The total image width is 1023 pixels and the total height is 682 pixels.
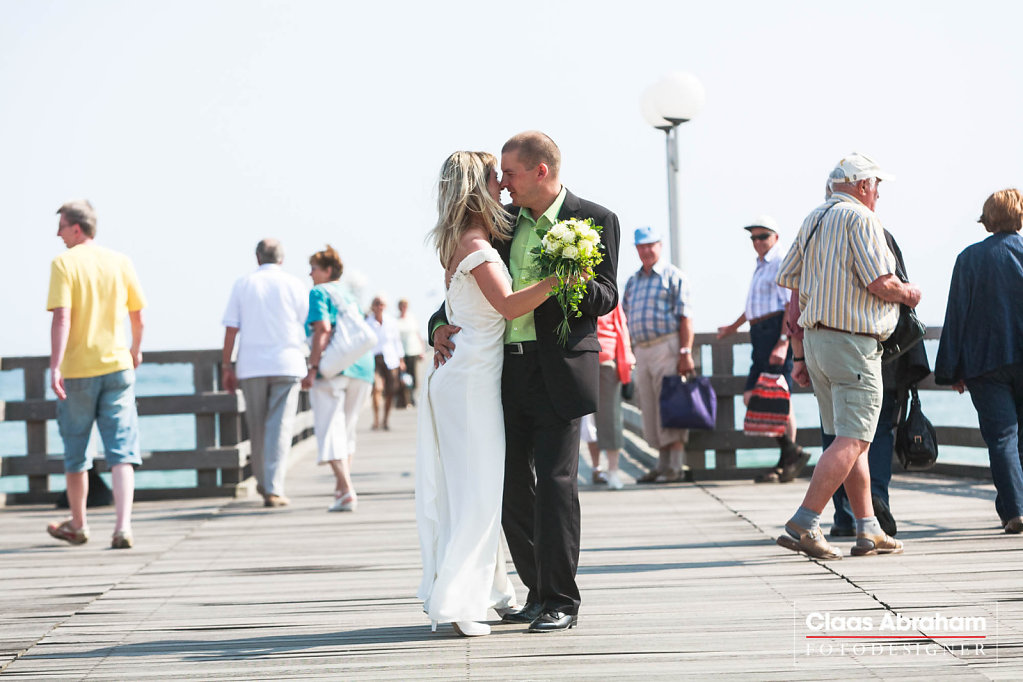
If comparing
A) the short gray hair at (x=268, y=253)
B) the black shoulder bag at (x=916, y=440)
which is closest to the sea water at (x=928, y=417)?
the black shoulder bag at (x=916, y=440)

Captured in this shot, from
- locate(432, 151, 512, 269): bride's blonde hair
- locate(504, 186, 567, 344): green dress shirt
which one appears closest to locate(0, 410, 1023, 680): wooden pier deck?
locate(504, 186, 567, 344): green dress shirt

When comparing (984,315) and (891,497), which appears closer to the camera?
(984,315)

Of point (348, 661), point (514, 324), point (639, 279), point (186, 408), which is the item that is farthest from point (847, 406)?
point (186, 408)

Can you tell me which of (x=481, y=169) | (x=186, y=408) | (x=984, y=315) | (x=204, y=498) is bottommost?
(x=204, y=498)

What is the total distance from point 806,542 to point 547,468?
1773 mm

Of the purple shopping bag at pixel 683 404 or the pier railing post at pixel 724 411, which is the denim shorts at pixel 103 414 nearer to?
the purple shopping bag at pixel 683 404

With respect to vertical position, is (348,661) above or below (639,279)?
below

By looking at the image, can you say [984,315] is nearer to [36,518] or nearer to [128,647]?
[128,647]

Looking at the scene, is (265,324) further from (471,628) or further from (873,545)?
(471,628)

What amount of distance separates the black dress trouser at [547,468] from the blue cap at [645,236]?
4.97 m

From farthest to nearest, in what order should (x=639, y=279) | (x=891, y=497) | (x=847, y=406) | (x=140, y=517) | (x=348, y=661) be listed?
1. (x=639, y=279)
2. (x=140, y=517)
3. (x=891, y=497)
4. (x=847, y=406)
5. (x=348, y=661)

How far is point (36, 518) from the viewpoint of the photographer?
912 cm

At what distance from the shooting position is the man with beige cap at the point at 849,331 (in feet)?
18.5

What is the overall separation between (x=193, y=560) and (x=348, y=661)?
2.83 meters
